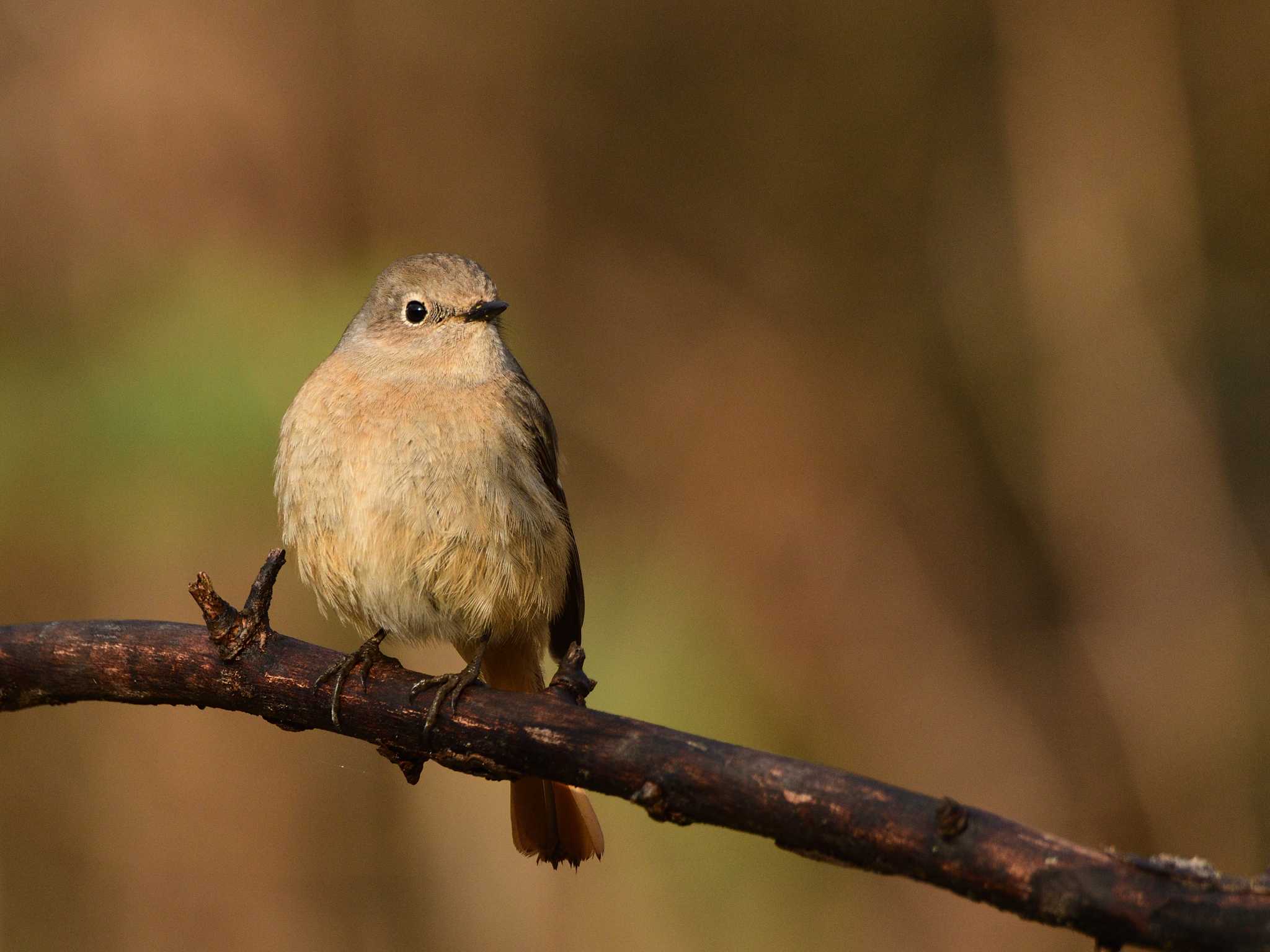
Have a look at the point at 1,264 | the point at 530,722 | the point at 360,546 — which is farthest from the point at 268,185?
the point at 530,722

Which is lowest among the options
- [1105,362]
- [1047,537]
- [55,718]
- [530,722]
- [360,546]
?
[55,718]

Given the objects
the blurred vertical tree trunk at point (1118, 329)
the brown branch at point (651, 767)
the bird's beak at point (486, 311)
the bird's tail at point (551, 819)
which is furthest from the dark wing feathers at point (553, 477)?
the blurred vertical tree trunk at point (1118, 329)

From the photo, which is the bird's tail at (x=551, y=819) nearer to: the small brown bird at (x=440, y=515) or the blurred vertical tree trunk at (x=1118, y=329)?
the small brown bird at (x=440, y=515)

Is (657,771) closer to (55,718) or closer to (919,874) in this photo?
(919,874)

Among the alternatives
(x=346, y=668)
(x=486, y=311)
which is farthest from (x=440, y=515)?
(x=486, y=311)

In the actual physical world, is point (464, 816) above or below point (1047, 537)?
below

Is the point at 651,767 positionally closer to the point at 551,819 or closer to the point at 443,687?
the point at 443,687
